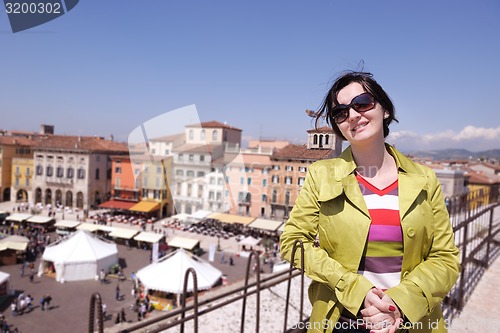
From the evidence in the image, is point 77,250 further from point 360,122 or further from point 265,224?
point 360,122

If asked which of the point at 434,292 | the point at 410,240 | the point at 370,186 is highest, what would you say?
the point at 370,186

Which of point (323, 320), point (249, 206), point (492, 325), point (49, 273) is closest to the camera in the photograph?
point (323, 320)

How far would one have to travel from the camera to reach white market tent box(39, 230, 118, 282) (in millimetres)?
18531

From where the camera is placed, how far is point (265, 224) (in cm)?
2784

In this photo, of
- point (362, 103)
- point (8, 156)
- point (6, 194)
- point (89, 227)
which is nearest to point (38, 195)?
point (6, 194)

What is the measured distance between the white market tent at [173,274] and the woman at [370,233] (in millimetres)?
12988

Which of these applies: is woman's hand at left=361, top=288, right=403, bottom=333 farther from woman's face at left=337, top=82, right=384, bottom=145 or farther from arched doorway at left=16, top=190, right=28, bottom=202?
arched doorway at left=16, top=190, right=28, bottom=202

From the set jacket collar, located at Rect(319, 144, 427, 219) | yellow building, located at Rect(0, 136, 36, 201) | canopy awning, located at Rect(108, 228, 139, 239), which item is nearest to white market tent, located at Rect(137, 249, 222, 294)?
canopy awning, located at Rect(108, 228, 139, 239)

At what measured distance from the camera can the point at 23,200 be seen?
46906 mm

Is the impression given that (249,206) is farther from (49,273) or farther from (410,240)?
(410,240)

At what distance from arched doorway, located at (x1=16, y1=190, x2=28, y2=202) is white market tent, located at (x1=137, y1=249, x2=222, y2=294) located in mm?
39525

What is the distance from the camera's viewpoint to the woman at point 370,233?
72.7 inches

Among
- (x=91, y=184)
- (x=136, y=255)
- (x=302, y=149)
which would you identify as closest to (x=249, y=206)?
(x=136, y=255)

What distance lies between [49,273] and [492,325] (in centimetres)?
2084
